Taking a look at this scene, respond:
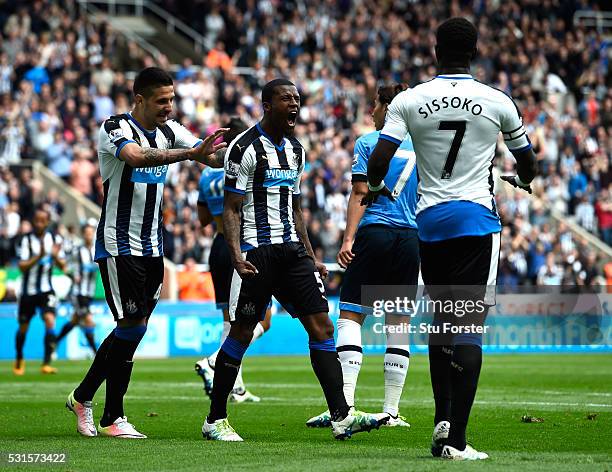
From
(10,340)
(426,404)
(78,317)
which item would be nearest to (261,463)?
(426,404)

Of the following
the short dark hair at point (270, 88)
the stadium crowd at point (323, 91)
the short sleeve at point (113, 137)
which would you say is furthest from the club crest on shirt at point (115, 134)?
the stadium crowd at point (323, 91)

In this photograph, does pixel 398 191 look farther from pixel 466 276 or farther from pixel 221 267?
pixel 221 267

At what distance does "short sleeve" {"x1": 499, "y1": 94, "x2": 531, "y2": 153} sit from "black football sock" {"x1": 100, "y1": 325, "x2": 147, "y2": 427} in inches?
126

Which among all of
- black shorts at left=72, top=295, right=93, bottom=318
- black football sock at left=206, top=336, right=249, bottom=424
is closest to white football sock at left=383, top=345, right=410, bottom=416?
black football sock at left=206, top=336, right=249, bottom=424

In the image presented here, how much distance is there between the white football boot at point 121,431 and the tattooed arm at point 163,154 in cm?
192

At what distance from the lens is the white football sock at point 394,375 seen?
984 centimetres

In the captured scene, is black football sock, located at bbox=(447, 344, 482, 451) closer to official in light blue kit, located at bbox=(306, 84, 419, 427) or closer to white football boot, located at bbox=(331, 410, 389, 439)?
white football boot, located at bbox=(331, 410, 389, 439)

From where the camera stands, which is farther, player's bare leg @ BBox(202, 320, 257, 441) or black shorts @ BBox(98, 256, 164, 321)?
black shorts @ BBox(98, 256, 164, 321)

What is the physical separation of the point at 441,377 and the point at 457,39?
2.05 meters

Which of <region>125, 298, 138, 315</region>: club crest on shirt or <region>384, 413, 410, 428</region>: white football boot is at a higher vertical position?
<region>125, 298, 138, 315</region>: club crest on shirt

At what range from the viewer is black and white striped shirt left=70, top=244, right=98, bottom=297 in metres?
20.2

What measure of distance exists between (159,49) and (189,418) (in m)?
24.4

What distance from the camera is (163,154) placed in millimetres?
8555

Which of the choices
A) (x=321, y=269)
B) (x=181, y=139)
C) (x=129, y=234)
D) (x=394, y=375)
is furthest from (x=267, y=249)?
(x=394, y=375)
